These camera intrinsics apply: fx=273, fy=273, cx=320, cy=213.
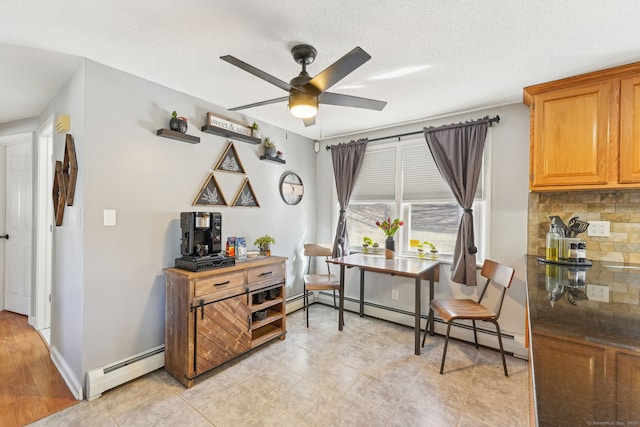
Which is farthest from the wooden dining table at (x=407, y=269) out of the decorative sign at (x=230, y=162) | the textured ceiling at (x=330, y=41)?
the textured ceiling at (x=330, y=41)

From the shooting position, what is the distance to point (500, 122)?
2748mm

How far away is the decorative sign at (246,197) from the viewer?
302 cm

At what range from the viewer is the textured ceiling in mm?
1464

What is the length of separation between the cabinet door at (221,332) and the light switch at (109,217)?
94cm

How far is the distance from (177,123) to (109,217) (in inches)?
37.3

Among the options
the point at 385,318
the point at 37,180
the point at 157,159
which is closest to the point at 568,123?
the point at 385,318

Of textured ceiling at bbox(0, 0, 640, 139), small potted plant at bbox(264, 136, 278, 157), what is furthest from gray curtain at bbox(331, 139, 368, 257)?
textured ceiling at bbox(0, 0, 640, 139)

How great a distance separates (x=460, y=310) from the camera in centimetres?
240

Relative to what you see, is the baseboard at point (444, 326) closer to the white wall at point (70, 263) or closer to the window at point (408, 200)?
the window at point (408, 200)

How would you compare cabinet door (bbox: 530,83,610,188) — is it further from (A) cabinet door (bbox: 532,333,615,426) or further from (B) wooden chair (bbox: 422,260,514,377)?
(A) cabinet door (bbox: 532,333,615,426)

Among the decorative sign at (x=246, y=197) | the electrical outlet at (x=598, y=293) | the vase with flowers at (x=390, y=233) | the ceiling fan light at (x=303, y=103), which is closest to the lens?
the electrical outlet at (x=598, y=293)

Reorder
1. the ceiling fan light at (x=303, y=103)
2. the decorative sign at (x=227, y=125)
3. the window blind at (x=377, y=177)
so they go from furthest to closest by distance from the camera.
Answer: the window blind at (x=377, y=177) → the decorative sign at (x=227, y=125) → the ceiling fan light at (x=303, y=103)

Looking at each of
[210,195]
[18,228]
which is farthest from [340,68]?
[18,228]

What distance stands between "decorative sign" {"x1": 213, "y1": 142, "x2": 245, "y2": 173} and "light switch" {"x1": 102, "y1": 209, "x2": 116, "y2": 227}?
0.98 metres
